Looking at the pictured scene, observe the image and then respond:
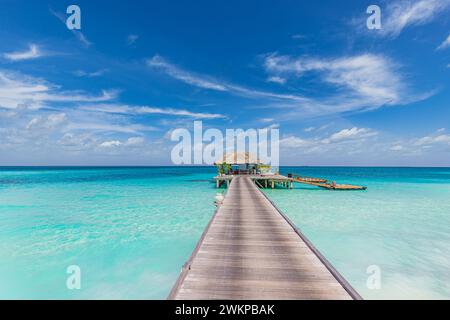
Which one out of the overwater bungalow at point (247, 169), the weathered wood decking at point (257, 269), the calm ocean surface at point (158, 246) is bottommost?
the calm ocean surface at point (158, 246)

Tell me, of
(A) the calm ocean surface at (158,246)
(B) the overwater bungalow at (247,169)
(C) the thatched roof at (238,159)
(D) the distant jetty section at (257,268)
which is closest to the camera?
(D) the distant jetty section at (257,268)

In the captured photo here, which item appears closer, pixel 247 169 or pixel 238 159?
pixel 238 159

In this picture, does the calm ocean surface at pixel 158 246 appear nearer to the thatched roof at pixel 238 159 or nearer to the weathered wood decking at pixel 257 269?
the weathered wood decking at pixel 257 269

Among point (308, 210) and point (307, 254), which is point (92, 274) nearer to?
point (307, 254)

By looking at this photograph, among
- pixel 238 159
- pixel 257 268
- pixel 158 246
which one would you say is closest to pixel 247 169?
pixel 238 159

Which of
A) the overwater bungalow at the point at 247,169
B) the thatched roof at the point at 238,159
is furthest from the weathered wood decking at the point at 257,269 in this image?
the thatched roof at the point at 238,159

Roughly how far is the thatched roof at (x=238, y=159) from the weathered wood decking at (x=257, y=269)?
21840mm

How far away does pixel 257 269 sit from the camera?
469 cm

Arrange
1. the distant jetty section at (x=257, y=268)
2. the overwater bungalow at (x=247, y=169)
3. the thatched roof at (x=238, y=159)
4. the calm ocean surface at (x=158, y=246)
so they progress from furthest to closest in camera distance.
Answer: the thatched roof at (x=238, y=159), the overwater bungalow at (x=247, y=169), the calm ocean surface at (x=158, y=246), the distant jetty section at (x=257, y=268)

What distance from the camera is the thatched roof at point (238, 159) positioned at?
29347mm

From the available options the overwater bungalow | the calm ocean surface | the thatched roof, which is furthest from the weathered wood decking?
the thatched roof

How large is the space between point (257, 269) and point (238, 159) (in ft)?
82.7

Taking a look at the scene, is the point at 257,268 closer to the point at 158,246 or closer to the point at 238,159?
the point at 158,246
